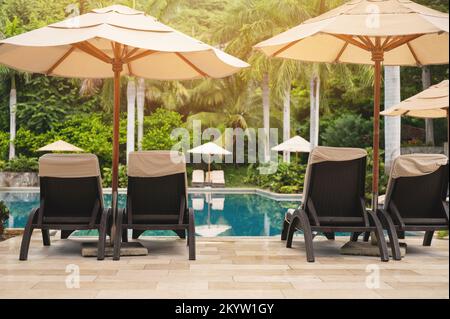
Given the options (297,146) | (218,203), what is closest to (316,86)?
(297,146)

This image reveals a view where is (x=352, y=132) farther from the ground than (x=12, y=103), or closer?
closer

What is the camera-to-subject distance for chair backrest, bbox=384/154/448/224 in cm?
512

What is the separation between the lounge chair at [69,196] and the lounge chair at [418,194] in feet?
8.69

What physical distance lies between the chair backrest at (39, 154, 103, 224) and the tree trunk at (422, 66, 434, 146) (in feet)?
58.0

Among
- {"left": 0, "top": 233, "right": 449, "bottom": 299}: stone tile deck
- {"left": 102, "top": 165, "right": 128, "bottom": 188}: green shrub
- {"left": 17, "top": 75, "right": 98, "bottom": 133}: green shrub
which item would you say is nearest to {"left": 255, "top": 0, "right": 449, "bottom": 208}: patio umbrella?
{"left": 0, "top": 233, "right": 449, "bottom": 299}: stone tile deck

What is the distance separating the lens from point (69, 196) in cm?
496

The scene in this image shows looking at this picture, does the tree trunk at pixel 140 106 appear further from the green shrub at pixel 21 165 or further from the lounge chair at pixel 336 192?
the lounge chair at pixel 336 192

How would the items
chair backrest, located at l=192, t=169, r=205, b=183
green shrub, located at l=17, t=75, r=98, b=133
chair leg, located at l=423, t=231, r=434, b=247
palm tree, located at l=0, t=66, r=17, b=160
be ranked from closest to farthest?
chair leg, located at l=423, t=231, r=434, b=247 < chair backrest, located at l=192, t=169, r=205, b=183 < palm tree, located at l=0, t=66, r=17, b=160 < green shrub, located at l=17, t=75, r=98, b=133

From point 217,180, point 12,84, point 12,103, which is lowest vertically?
point 217,180

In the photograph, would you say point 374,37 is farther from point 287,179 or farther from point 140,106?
point 140,106

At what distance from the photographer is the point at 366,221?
4945 mm

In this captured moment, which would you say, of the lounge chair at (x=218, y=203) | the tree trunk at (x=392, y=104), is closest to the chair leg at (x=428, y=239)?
the tree trunk at (x=392, y=104)

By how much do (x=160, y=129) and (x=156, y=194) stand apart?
1808cm

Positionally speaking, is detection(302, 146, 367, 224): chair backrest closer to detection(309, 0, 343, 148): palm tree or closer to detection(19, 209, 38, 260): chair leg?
detection(19, 209, 38, 260): chair leg
